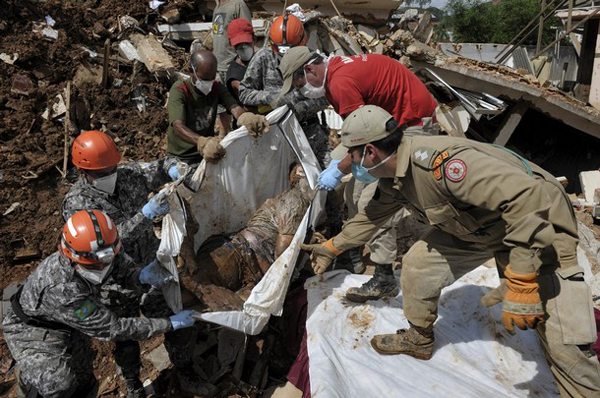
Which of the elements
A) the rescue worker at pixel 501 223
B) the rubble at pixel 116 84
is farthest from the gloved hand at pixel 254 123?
the rubble at pixel 116 84

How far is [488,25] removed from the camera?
96.1 feet

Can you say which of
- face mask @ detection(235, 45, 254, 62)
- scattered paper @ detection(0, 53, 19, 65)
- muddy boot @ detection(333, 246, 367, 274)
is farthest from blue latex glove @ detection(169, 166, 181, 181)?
scattered paper @ detection(0, 53, 19, 65)

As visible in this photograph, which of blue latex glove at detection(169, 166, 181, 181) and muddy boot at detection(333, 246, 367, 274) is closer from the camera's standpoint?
blue latex glove at detection(169, 166, 181, 181)

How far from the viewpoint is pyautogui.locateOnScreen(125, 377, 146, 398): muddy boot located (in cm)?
323

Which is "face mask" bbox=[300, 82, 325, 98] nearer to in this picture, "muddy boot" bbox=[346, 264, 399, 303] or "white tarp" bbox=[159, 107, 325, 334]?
"white tarp" bbox=[159, 107, 325, 334]

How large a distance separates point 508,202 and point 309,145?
2534 millimetres

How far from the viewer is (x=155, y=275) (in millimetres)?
2973

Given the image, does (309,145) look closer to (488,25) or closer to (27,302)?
(27,302)

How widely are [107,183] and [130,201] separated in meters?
0.31

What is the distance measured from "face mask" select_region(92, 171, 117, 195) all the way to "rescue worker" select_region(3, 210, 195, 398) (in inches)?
20.0

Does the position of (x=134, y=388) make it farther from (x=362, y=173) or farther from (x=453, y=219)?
(x=453, y=219)

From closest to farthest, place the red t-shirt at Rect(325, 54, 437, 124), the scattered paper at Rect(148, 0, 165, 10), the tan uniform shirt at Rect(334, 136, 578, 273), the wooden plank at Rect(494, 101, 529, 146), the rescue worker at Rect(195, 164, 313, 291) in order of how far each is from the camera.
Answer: the tan uniform shirt at Rect(334, 136, 578, 273), the red t-shirt at Rect(325, 54, 437, 124), the rescue worker at Rect(195, 164, 313, 291), the wooden plank at Rect(494, 101, 529, 146), the scattered paper at Rect(148, 0, 165, 10)

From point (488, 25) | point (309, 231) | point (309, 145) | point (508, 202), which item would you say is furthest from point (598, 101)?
point (488, 25)

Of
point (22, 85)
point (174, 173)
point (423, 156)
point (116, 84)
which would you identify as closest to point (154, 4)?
point (116, 84)
